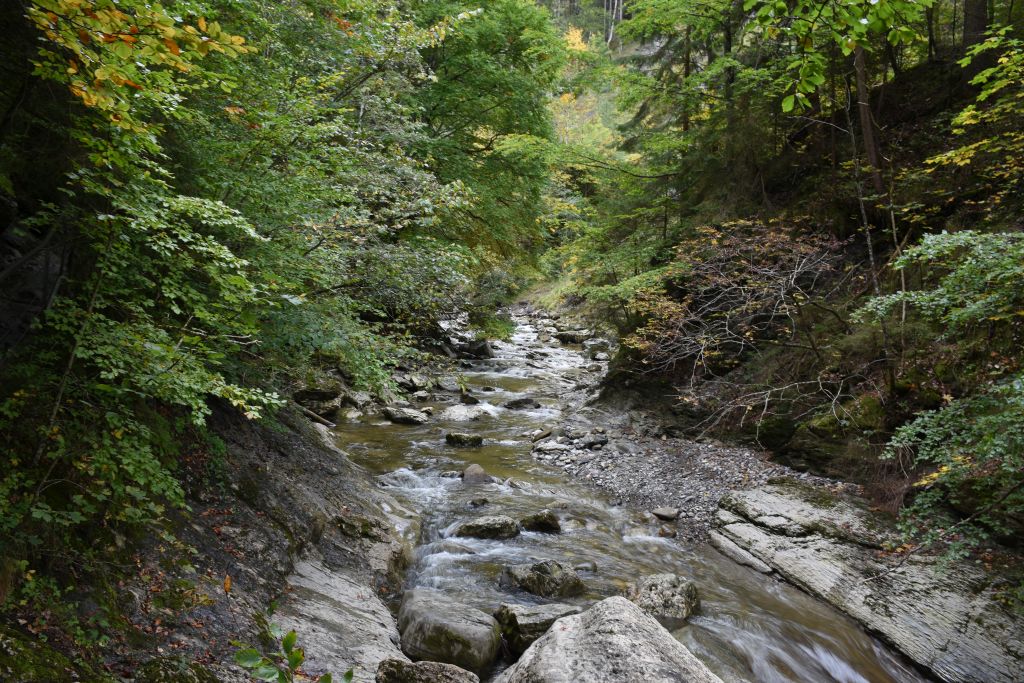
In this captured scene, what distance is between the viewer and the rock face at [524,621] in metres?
5.54

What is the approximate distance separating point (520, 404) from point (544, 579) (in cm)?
918

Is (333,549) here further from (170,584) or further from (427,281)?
(427,281)

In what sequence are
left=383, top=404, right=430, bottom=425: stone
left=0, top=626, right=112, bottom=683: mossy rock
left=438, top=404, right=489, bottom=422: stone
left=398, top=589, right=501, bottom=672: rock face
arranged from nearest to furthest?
left=0, top=626, right=112, bottom=683: mossy rock → left=398, top=589, right=501, bottom=672: rock face → left=383, top=404, right=430, bottom=425: stone → left=438, top=404, right=489, bottom=422: stone

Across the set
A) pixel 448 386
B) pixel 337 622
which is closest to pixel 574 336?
pixel 448 386

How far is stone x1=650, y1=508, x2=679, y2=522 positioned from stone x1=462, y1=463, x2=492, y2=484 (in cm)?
320

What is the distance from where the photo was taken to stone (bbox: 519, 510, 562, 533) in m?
8.51

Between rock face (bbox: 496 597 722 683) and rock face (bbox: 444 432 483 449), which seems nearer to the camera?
rock face (bbox: 496 597 722 683)

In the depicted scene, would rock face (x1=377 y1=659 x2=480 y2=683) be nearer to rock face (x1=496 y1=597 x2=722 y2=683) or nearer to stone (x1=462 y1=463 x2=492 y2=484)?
rock face (x1=496 y1=597 x2=722 y2=683)

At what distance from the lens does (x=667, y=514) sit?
8984 millimetres

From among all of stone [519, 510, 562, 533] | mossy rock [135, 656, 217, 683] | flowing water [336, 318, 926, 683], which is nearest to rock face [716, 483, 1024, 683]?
flowing water [336, 318, 926, 683]

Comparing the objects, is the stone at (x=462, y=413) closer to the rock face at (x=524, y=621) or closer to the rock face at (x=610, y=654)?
the rock face at (x=524, y=621)

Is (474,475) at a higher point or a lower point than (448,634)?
higher

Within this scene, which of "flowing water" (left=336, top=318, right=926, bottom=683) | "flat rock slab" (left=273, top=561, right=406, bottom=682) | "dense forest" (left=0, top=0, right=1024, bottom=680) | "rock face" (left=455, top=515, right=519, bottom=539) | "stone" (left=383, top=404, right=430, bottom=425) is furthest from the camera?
"stone" (left=383, top=404, right=430, bottom=425)

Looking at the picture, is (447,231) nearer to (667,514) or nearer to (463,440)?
(463,440)
